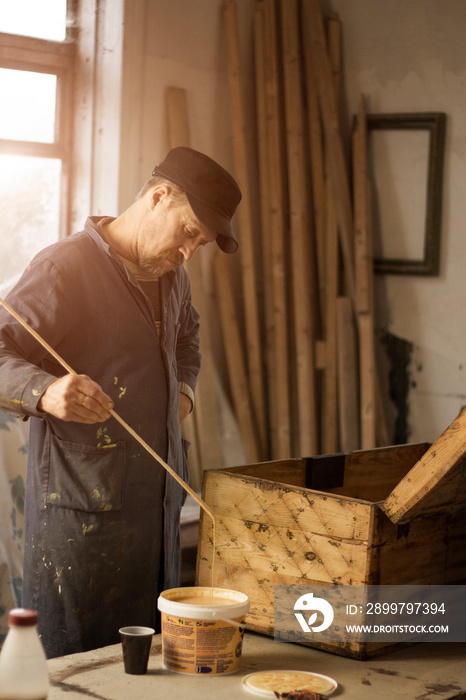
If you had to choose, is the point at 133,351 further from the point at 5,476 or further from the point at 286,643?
the point at 5,476

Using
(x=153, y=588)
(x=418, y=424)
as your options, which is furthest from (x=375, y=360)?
(x=153, y=588)

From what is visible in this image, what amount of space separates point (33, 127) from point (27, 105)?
0.10 meters

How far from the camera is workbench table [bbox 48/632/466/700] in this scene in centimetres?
158

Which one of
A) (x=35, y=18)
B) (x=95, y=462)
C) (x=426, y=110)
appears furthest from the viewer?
(x=426, y=110)

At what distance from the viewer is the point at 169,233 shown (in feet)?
7.41

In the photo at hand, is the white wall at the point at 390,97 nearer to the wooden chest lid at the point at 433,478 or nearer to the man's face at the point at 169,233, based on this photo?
the man's face at the point at 169,233

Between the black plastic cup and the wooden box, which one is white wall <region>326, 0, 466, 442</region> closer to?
the wooden box

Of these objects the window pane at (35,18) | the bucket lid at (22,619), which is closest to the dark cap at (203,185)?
the bucket lid at (22,619)

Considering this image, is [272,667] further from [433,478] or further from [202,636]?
[433,478]

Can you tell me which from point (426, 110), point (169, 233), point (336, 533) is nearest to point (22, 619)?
point (336, 533)

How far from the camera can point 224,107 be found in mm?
4082

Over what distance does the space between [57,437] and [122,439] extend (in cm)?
17

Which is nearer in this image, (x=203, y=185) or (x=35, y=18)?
(x=203, y=185)

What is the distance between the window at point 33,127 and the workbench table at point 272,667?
7.24 feet
